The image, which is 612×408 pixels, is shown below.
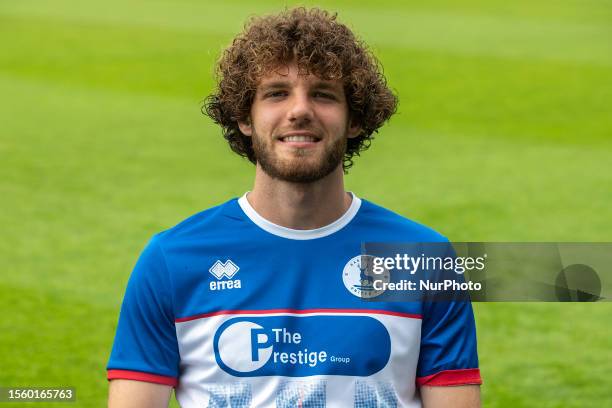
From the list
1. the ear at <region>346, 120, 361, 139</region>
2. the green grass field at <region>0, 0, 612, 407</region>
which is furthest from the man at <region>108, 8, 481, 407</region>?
the green grass field at <region>0, 0, 612, 407</region>

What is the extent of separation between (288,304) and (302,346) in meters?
0.12

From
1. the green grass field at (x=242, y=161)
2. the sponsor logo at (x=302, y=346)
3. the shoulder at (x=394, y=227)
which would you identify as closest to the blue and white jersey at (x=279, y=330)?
the sponsor logo at (x=302, y=346)

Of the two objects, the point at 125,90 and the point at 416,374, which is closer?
the point at 416,374

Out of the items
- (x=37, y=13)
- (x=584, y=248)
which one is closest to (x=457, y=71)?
(x=584, y=248)

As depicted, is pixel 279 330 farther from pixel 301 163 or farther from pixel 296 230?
pixel 301 163

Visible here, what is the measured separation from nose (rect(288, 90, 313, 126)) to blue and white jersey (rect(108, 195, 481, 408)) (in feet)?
1.01

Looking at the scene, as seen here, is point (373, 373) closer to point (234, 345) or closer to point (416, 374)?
point (416, 374)

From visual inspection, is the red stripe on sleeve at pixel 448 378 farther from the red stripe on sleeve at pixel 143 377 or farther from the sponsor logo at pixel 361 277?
the red stripe on sleeve at pixel 143 377

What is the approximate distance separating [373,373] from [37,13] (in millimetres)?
17827

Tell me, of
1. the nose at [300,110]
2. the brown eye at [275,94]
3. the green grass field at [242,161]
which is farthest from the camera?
the green grass field at [242,161]

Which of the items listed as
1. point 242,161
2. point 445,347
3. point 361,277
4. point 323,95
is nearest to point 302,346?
point 361,277

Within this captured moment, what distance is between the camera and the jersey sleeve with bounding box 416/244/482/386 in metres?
3.01

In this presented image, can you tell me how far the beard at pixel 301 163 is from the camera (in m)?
2.98

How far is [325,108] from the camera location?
3031 millimetres
